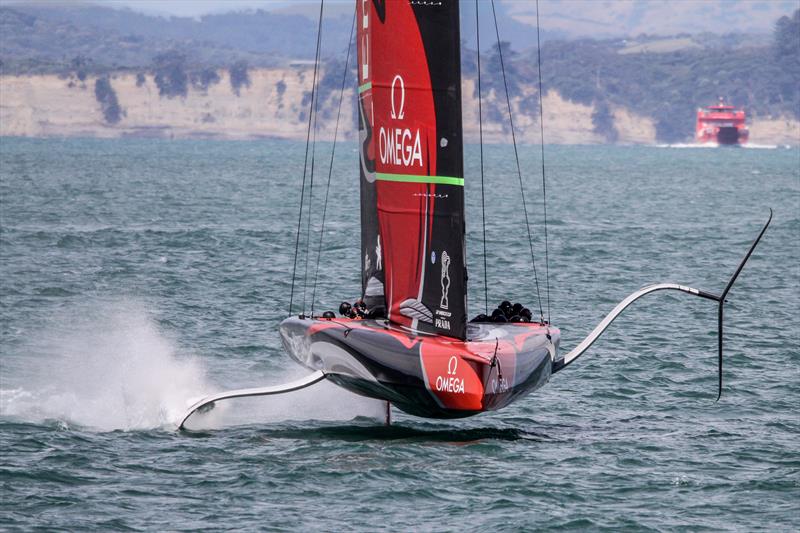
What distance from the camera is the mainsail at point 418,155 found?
58.3ft

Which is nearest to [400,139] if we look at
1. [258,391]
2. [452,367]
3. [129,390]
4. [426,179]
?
[426,179]

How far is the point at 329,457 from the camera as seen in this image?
17391 millimetres

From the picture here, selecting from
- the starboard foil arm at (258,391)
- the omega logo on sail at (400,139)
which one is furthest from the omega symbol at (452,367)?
the omega logo on sail at (400,139)

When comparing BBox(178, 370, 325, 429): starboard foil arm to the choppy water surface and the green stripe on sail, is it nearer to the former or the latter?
the choppy water surface

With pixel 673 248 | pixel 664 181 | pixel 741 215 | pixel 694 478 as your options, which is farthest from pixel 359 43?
pixel 664 181

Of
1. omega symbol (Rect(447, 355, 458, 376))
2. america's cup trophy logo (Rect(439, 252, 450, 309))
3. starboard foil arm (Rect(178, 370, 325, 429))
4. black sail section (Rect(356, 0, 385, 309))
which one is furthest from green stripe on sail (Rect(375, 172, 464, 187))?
starboard foil arm (Rect(178, 370, 325, 429))

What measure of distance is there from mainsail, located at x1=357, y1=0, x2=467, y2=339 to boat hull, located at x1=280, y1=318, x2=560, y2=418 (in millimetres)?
577

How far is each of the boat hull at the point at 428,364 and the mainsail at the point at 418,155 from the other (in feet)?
1.89

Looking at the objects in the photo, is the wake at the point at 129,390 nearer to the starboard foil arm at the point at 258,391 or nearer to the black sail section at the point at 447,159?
the starboard foil arm at the point at 258,391

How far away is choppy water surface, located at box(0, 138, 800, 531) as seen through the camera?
15.6 meters

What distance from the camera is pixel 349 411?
19.9 m

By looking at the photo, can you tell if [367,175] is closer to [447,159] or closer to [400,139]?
[400,139]

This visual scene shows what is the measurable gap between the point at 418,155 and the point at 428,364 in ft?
8.96

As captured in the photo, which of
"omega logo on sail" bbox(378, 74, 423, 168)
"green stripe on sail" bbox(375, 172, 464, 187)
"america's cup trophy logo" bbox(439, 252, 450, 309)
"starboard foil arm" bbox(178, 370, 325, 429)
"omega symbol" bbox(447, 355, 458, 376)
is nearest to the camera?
"omega symbol" bbox(447, 355, 458, 376)
